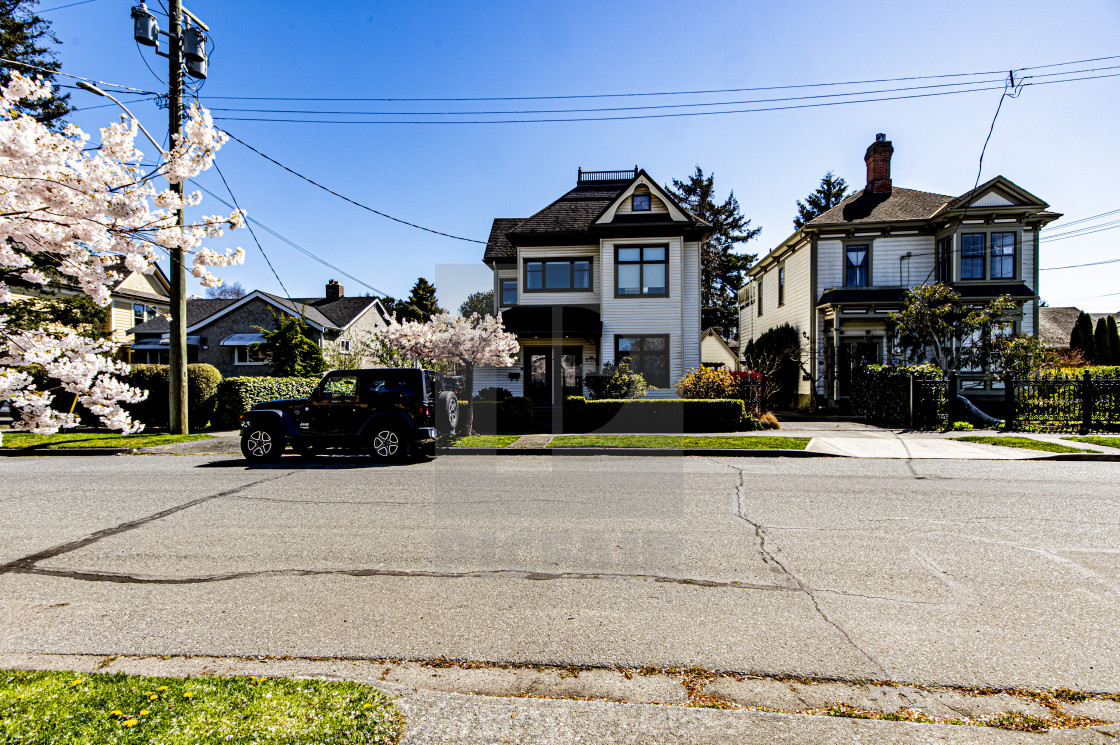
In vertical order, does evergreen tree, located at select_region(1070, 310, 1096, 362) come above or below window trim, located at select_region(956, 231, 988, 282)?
below

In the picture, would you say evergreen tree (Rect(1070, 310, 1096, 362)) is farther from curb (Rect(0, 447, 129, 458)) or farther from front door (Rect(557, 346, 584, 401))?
curb (Rect(0, 447, 129, 458))

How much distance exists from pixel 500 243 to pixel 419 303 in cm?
3607

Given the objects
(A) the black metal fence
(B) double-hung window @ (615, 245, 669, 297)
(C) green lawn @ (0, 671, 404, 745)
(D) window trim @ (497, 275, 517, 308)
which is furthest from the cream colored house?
(A) the black metal fence

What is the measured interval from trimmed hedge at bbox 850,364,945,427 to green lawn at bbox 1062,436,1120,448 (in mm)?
3614

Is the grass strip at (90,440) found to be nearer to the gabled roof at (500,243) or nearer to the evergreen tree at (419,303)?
the gabled roof at (500,243)

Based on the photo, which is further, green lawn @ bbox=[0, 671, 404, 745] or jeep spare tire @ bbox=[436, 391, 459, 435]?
jeep spare tire @ bbox=[436, 391, 459, 435]

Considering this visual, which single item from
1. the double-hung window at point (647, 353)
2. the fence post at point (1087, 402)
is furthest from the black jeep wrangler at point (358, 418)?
the fence post at point (1087, 402)

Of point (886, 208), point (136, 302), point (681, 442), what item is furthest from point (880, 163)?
point (136, 302)

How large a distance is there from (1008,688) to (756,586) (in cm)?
174

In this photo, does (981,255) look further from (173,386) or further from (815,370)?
(173,386)

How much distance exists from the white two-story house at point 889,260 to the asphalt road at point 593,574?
50.5 ft

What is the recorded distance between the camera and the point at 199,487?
9.10m

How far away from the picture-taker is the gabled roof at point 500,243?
2473 cm

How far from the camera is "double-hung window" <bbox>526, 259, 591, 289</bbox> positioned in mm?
23375
